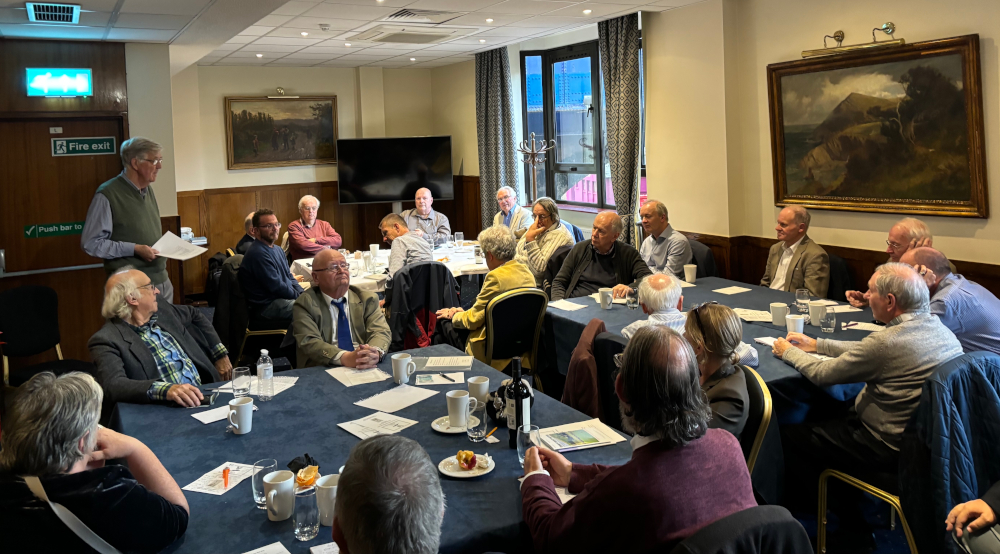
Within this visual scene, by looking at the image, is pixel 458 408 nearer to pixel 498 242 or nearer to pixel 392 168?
pixel 498 242

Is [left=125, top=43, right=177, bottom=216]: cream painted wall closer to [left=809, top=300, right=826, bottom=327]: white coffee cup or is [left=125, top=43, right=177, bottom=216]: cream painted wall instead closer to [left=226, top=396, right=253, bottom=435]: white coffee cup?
[left=226, top=396, right=253, bottom=435]: white coffee cup

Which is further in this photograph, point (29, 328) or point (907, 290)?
point (29, 328)

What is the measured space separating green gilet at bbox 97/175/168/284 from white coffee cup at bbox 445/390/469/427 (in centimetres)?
329

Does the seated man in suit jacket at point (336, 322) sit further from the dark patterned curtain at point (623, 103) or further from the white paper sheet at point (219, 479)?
the dark patterned curtain at point (623, 103)

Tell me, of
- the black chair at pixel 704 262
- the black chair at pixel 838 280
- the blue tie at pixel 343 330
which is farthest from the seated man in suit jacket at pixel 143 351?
the black chair at pixel 838 280

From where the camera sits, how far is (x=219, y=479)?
2.23m

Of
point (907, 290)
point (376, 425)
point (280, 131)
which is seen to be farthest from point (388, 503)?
point (280, 131)

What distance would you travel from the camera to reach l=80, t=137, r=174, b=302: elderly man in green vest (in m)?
4.81

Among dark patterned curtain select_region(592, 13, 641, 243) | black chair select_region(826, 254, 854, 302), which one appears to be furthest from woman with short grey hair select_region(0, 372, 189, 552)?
dark patterned curtain select_region(592, 13, 641, 243)

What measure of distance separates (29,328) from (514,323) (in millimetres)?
3024

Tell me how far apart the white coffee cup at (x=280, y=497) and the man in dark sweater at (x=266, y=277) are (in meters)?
3.55

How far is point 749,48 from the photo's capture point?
6113 millimetres

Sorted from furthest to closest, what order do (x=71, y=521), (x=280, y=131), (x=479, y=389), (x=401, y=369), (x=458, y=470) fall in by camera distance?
(x=280, y=131)
(x=401, y=369)
(x=479, y=389)
(x=458, y=470)
(x=71, y=521)

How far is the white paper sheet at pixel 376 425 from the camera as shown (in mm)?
2559
